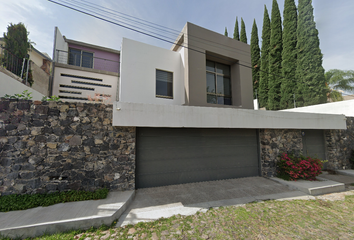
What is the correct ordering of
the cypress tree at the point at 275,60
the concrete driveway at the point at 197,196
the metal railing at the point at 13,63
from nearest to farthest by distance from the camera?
the concrete driveway at the point at 197,196
the metal railing at the point at 13,63
the cypress tree at the point at 275,60

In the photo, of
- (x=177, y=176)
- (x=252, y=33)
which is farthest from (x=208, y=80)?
(x=252, y=33)

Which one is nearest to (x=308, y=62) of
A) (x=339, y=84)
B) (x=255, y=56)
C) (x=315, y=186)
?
A: (x=339, y=84)

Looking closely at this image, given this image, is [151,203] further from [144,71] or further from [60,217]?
[144,71]

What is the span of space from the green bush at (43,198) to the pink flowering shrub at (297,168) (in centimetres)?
656

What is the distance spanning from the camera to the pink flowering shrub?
5707 millimetres

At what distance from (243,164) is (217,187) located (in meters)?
1.82

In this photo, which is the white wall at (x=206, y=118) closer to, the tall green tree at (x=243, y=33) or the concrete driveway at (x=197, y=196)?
the concrete driveway at (x=197, y=196)

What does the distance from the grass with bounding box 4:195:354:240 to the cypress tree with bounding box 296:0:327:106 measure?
13.1m

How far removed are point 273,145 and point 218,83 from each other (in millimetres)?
4079

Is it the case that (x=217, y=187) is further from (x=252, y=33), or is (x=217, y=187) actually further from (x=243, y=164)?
(x=252, y=33)

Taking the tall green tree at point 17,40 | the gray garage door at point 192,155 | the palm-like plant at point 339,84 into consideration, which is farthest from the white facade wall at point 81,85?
the palm-like plant at point 339,84

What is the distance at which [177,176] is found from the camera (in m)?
5.28

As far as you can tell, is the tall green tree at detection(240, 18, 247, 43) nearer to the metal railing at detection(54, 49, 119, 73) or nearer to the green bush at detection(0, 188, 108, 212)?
the metal railing at detection(54, 49, 119, 73)

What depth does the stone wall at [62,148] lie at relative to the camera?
3.75m
